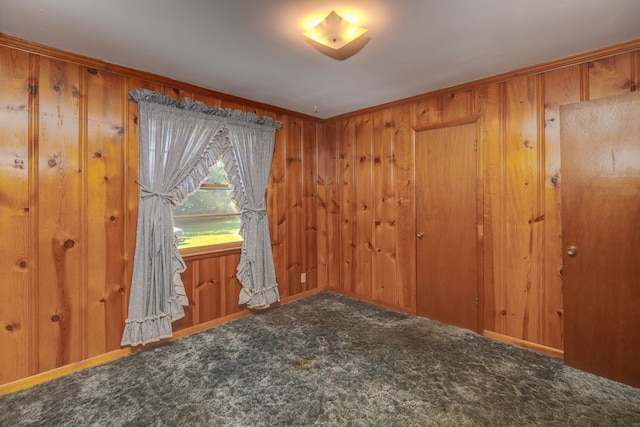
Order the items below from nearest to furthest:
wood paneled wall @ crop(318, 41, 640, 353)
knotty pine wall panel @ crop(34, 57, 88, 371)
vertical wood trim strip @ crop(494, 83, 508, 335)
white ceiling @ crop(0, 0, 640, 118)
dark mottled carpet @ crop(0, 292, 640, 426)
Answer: white ceiling @ crop(0, 0, 640, 118)
dark mottled carpet @ crop(0, 292, 640, 426)
knotty pine wall panel @ crop(34, 57, 88, 371)
wood paneled wall @ crop(318, 41, 640, 353)
vertical wood trim strip @ crop(494, 83, 508, 335)

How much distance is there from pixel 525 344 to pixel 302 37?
9.91 ft

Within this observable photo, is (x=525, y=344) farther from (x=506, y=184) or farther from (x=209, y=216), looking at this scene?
(x=209, y=216)

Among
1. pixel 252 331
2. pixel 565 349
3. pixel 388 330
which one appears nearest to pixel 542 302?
pixel 565 349

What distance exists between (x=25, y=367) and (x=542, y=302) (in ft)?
13.0

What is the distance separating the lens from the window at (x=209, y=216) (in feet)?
9.97

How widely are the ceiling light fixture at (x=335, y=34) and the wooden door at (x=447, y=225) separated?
4.89 feet

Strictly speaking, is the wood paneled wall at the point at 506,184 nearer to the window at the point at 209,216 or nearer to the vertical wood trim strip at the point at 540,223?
the vertical wood trim strip at the point at 540,223

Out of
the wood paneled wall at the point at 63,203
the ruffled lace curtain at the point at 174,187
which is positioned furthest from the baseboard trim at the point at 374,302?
the wood paneled wall at the point at 63,203

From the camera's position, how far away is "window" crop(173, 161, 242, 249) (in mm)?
3039

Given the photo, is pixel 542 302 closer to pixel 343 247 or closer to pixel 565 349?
pixel 565 349

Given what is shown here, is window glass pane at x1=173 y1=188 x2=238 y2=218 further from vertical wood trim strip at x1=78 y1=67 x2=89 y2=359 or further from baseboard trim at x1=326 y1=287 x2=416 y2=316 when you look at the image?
baseboard trim at x1=326 y1=287 x2=416 y2=316

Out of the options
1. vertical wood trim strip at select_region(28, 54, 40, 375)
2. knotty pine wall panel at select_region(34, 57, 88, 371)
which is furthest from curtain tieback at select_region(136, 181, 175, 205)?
vertical wood trim strip at select_region(28, 54, 40, 375)

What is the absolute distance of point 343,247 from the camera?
13.6ft

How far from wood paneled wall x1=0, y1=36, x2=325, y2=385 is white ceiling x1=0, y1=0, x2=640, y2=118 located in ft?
0.76
